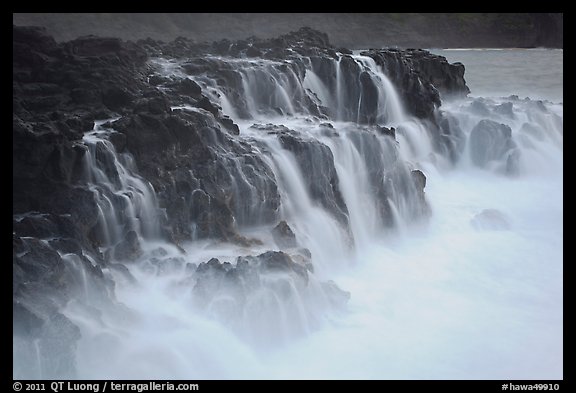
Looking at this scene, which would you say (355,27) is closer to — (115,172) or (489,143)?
(489,143)

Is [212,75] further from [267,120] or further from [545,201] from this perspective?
[545,201]

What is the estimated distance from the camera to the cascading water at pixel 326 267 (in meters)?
9.74

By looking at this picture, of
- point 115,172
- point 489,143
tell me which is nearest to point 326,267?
point 115,172

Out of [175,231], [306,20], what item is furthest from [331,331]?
[306,20]

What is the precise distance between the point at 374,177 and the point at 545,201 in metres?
4.91

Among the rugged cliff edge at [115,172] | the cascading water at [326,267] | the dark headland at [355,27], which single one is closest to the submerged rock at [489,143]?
the cascading water at [326,267]

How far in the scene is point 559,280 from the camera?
42.1 feet

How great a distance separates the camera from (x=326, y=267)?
40.6 ft

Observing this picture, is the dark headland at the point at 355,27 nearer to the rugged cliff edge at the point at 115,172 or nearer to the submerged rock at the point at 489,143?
the rugged cliff edge at the point at 115,172

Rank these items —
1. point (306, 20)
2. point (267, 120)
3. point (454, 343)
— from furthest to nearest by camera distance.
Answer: point (306, 20), point (267, 120), point (454, 343)

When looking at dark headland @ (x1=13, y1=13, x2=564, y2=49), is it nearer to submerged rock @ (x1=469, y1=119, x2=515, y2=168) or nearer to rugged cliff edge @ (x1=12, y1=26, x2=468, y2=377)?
rugged cliff edge @ (x1=12, y1=26, x2=468, y2=377)

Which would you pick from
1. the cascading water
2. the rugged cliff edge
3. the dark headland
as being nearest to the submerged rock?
the cascading water

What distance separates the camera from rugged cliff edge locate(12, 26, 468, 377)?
380 inches

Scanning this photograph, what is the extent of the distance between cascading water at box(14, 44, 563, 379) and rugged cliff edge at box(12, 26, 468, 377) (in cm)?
7
